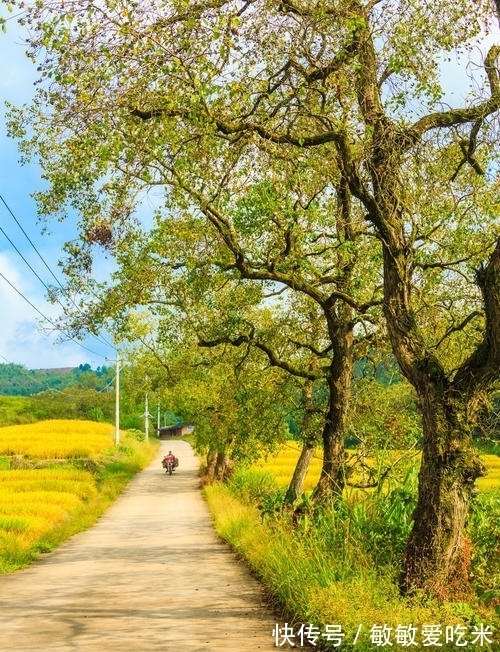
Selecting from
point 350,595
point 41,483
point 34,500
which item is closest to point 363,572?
point 350,595

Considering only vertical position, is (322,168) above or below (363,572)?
above

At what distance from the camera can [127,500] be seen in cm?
3447

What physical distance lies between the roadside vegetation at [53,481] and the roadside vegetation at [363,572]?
6.09m

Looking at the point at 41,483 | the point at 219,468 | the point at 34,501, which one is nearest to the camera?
the point at 34,501

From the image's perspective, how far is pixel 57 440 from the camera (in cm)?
5922

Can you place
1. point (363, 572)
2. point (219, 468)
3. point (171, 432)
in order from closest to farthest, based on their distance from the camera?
point (363, 572), point (219, 468), point (171, 432)

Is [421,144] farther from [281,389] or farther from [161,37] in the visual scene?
[281,389]

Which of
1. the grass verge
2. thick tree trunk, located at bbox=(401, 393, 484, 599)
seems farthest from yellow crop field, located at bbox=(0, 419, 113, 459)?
thick tree trunk, located at bbox=(401, 393, 484, 599)

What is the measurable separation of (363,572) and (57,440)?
5111cm

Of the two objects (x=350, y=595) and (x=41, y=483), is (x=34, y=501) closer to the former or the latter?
(x=41, y=483)

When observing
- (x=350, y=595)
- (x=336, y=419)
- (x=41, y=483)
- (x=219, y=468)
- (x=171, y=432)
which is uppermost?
(x=171, y=432)

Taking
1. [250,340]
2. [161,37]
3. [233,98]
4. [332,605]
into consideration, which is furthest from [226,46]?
[250,340]

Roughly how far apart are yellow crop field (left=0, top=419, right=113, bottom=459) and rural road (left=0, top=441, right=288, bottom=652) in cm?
3011

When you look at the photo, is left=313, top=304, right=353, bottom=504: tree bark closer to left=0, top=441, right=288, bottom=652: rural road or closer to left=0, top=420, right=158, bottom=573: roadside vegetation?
left=0, top=441, right=288, bottom=652: rural road
